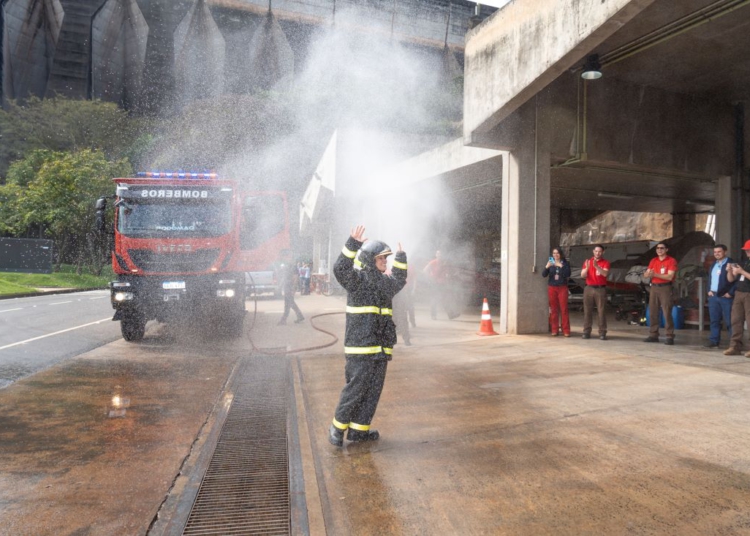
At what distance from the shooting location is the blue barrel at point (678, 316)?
11094 millimetres

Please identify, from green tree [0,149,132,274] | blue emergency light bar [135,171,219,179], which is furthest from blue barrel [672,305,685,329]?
green tree [0,149,132,274]

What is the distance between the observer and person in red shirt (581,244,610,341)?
9.03 m

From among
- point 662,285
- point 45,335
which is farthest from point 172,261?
point 662,285

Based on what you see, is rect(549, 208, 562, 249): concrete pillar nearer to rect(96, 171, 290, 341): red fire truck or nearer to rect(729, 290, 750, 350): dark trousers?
rect(729, 290, 750, 350): dark trousers

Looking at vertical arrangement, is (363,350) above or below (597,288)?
below

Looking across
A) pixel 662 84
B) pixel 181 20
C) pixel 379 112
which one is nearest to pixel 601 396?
pixel 662 84

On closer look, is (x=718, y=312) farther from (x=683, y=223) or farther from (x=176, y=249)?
(x=683, y=223)

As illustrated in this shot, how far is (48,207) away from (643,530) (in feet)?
119

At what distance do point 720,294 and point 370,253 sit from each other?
6.57m

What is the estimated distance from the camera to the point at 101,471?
3.69 meters

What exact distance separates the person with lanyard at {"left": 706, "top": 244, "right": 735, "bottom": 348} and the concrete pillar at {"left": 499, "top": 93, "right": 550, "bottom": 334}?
8.76 ft

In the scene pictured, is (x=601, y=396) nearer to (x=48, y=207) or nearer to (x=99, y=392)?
(x=99, y=392)

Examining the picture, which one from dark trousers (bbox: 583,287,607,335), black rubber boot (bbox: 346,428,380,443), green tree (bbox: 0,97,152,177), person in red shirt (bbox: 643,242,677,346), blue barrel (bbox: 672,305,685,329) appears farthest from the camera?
green tree (bbox: 0,97,152,177)

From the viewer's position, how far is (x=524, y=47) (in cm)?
814
